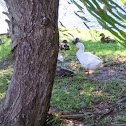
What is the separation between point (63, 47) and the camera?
787cm

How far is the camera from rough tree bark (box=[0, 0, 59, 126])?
9.40 feet

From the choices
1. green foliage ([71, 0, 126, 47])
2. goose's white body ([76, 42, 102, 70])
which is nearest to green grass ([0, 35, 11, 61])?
goose's white body ([76, 42, 102, 70])

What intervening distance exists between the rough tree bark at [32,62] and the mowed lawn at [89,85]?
1.54 ft

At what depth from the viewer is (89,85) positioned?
499 centimetres

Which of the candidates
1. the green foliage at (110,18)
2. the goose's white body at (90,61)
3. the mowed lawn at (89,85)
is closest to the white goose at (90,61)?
the goose's white body at (90,61)

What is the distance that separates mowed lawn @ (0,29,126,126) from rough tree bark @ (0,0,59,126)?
471mm

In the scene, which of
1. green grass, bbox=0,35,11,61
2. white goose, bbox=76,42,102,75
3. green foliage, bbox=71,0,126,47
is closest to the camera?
green foliage, bbox=71,0,126,47

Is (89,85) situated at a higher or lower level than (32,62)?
lower

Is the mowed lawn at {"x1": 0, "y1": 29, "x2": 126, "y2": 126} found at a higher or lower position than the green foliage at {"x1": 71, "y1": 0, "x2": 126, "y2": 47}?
lower

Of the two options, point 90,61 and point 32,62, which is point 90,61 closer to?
point 90,61

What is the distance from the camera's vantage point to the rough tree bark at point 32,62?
2.86 metres

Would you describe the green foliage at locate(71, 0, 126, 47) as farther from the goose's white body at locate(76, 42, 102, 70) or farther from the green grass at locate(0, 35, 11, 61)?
the green grass at locate(0, 35, 11, 61)

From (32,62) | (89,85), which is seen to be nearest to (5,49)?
(89,85)

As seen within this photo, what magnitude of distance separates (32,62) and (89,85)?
2.21 meters
